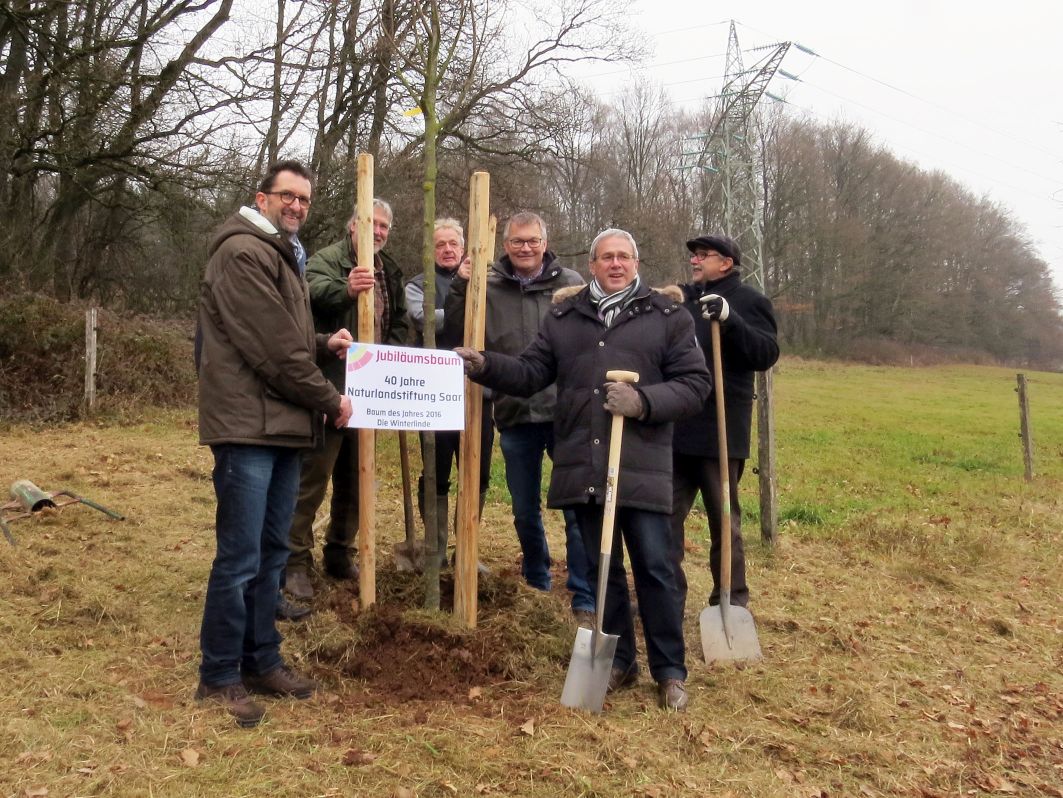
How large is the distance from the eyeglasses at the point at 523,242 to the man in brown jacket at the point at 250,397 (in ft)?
4.37

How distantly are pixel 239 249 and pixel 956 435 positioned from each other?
704 inches

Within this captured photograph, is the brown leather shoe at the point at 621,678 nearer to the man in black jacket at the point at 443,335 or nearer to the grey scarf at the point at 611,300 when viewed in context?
the man in black jacket at the point at 443,335

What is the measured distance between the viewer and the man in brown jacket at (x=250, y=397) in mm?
3344

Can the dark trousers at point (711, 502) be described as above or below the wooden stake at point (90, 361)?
Answer: below

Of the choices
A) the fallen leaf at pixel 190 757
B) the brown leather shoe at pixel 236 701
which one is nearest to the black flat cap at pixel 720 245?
the brown leather shoe at pixel 236 701

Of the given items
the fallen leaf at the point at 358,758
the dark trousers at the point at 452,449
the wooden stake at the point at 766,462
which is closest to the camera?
the fallen leaf at the point at 358,758

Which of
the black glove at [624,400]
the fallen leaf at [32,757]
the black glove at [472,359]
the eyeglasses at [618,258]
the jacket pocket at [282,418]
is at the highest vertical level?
the eyeglasses at [618,258]

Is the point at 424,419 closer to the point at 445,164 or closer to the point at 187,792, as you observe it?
the point at 187,792

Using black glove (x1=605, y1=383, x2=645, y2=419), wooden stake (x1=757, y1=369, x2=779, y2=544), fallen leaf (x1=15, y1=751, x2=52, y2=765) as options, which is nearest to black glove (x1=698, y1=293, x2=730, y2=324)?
black glove (x1=605, y1=383, x2=645, y2=419)

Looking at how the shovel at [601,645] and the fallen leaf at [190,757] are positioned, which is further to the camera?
the shovel at [601,645]

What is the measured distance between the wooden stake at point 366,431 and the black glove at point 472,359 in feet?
1.63

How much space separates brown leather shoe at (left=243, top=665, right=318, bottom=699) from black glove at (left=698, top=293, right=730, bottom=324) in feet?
8.66

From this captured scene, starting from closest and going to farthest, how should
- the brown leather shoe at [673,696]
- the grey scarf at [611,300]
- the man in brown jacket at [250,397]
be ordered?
the man in brown jacket at [250,397]
the brown leather shoe at [673,696]
the grey scarf at [611,300]

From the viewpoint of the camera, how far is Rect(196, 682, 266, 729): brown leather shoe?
3400 millimetres
